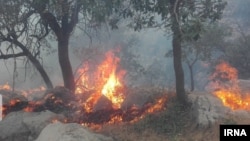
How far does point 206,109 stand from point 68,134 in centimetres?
681

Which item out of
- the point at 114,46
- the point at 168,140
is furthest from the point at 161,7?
the point at 114,46

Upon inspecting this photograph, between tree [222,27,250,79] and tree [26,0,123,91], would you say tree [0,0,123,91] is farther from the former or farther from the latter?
tree [222,27,250,79]

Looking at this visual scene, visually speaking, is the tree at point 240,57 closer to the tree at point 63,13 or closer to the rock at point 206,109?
the rock at point 206,109

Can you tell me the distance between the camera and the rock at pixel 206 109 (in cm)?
1527

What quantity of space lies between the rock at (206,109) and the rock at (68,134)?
4656 millimetres

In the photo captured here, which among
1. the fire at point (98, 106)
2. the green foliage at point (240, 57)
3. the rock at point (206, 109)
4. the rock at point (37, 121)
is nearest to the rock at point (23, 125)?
the rock at point (37, 121)

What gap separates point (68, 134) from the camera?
40.5ft

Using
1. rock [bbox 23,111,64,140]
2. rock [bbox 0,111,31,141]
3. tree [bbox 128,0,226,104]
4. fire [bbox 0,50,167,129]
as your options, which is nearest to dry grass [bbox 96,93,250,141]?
fire [bbox 0,50,167,129]

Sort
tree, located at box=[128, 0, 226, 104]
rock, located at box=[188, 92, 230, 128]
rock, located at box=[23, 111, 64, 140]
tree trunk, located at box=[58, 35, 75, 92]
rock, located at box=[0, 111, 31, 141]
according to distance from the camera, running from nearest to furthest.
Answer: tree, located at box=[128, 0, 226, 104]
rock, located at box=[188, 92, 230, 128]
rock, located at box=[0, 111, 31, 141]
rock, located at box=[23, 111, 64, 140]
tree trunk, located at box=[58, 35, 75, 92]

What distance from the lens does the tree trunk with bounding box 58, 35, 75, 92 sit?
2182 cm

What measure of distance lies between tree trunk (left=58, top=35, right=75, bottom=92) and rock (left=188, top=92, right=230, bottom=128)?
27.7 feet

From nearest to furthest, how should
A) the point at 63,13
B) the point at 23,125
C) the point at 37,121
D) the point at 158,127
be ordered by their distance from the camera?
1. the point at 158,127
2. the point at 23,125
3. the point at 37,121
4. the point at 63,13

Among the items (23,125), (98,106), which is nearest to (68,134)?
(23,125)

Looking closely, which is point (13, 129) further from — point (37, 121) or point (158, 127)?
point (158, 127)
